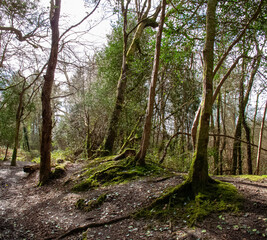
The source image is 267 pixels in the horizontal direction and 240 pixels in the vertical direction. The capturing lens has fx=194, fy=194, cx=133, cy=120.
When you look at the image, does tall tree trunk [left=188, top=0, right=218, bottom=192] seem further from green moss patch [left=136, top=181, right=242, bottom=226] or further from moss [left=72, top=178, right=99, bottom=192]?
moss [left=72, top=178, right=99, bottom=192]

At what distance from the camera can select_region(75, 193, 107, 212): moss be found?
14.8 ft

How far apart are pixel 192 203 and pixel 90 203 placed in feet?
7.80

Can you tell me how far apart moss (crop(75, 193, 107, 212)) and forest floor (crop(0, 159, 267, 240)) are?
3.9 inches

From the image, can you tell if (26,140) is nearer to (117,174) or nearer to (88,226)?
(117,174)

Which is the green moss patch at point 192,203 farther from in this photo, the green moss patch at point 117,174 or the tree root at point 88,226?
the green moss patch at point 117,174

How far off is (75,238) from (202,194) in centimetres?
248

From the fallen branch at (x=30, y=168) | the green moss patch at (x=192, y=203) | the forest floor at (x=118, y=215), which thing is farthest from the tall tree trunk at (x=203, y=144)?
the fallen branch at (x=30, y=168)

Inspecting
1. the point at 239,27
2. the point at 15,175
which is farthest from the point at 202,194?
the point at 15,175

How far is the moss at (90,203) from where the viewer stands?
4.51m

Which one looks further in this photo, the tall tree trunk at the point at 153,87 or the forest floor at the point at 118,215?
the tall tree trunk at the point at 153,87

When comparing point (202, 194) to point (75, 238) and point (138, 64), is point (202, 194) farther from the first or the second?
point (138, 64)

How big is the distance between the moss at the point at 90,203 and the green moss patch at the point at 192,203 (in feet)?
3.93

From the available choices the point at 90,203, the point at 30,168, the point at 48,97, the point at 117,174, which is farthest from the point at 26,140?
the point at 90,203

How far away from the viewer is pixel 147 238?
9.89ft
